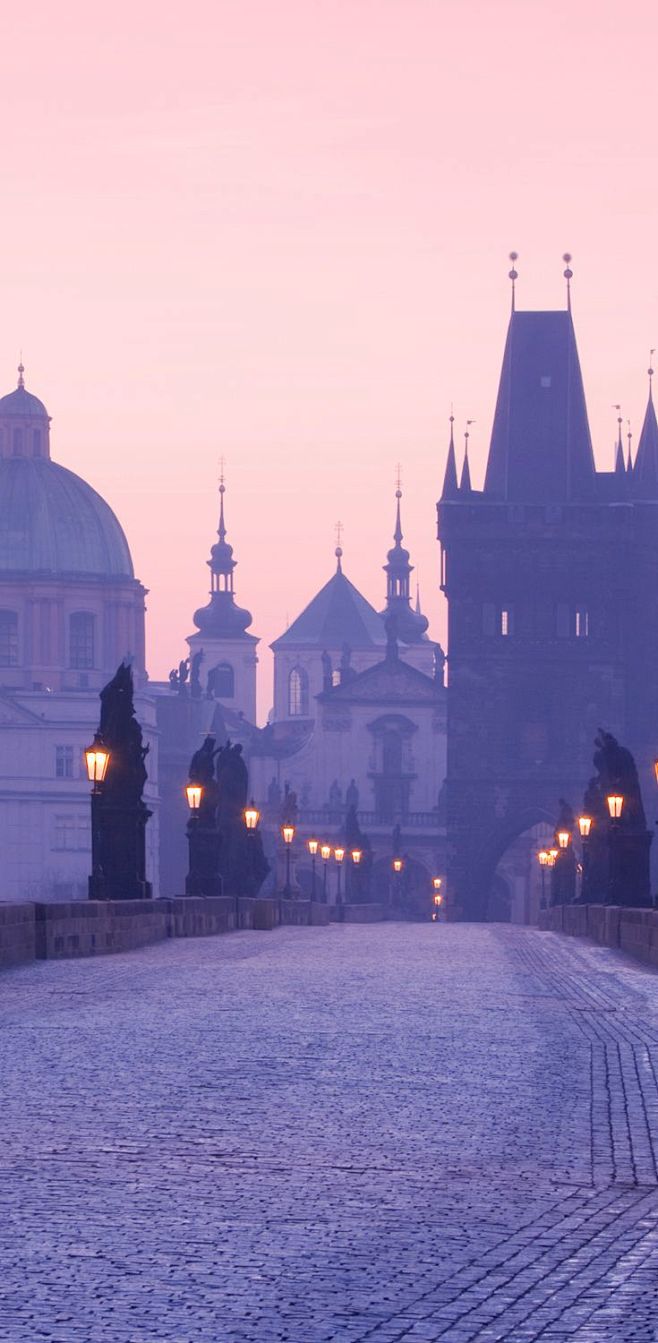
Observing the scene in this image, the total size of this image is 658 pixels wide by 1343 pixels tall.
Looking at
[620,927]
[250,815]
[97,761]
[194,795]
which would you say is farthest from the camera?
[250,815]

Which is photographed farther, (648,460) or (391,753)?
(391,753)

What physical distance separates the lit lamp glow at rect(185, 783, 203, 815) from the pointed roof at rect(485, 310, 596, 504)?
296ft

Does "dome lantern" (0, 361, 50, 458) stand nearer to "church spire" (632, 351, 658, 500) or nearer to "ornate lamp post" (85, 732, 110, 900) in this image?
"church spire" (632, 351, 658, 500)

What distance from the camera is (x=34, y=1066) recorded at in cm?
1441

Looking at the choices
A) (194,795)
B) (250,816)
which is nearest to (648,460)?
(250,816)

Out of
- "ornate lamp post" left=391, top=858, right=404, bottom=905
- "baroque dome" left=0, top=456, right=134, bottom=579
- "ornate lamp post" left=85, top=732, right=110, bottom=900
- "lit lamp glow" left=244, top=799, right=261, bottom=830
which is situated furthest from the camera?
"baroque dome" left=0, top=456, right=134, bottom=579

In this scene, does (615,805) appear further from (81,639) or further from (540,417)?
(81,639)

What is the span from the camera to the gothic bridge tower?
134 metres

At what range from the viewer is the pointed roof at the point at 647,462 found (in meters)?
143

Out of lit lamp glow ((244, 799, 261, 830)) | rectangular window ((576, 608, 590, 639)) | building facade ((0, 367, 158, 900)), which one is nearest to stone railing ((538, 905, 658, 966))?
lit lamp glow ((244, 799, 261, 830))

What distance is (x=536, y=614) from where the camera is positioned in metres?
136

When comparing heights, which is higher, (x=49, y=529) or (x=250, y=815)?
(x=49, y=529)

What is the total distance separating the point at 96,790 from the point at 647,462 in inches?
4419

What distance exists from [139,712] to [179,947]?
4674 inches
